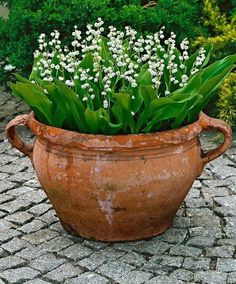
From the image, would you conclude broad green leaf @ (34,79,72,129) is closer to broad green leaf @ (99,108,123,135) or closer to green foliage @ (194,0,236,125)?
broad green leaf @ (99,108,123,135)

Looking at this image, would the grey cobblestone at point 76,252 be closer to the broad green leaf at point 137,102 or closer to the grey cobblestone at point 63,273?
the grey cobblestone at point 63,273

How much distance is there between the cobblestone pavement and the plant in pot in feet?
0.44

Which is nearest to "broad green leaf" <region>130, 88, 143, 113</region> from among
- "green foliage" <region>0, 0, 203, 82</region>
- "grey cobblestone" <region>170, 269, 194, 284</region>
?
"grey cobblestone" <region>170, 269, 194, 284</region>

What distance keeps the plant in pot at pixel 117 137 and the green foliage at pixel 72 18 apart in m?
1.58

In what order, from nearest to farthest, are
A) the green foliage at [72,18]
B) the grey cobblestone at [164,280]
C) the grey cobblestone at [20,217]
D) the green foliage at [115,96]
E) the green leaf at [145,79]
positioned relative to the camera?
the grey cobblestone at [164,280]
the green foliage at [115,96]
the green leaf at [145,79]
the grey cobblestone at [20,217]
the green foliage at [72,18]

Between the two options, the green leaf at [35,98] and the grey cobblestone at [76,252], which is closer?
the green leaf at [35,98]

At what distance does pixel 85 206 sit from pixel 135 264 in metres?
0.41

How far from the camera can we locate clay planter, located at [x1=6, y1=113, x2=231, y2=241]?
13.6ft

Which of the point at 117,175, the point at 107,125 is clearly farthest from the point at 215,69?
the point at 117,175

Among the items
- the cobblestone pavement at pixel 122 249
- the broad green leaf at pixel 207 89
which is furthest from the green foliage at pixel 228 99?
the broad green leaf at pixel 207 89

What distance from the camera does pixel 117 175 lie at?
13.6 feet

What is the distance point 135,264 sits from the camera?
4.20 metres

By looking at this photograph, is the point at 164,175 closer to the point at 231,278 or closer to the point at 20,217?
the point at 231,278

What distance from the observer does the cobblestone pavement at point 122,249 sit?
4.09 m
